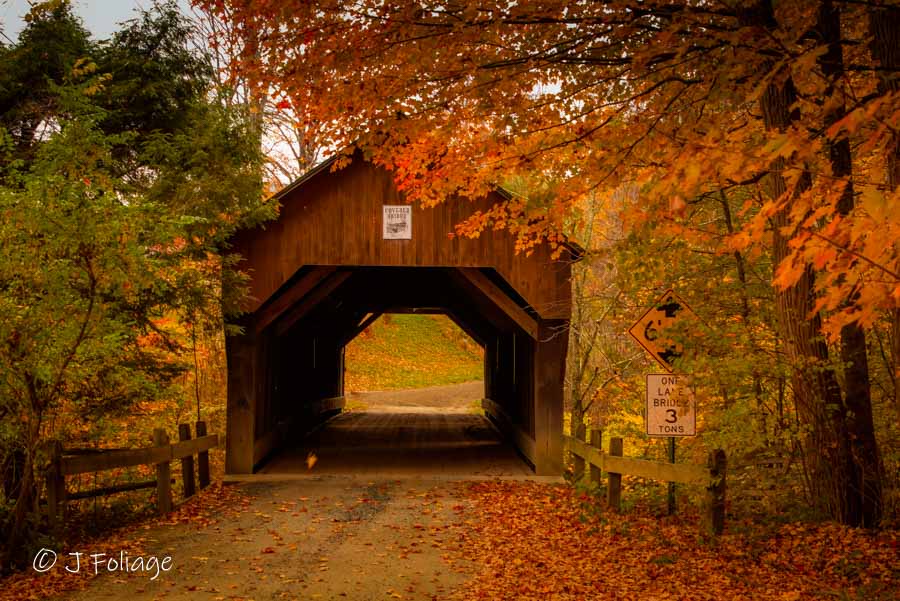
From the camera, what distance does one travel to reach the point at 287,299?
1230cm

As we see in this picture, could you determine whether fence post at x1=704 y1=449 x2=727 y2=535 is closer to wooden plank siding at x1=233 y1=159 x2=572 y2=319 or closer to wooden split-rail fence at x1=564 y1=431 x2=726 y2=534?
wooden split-rail fence at x1=564 y1=431 x2=726 y2=534

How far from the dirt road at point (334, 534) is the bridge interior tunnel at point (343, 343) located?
2.09 feet

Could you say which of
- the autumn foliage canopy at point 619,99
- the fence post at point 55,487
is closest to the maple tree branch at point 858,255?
the autumn foliage canopy at point 619,99

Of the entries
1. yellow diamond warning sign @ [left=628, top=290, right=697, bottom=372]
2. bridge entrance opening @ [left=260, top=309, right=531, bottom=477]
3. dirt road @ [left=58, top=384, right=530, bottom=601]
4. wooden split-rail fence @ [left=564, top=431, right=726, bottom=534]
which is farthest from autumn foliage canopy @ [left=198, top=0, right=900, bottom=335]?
bridge entrance opening @ [left=260, top=309, right=531, bottom=477]

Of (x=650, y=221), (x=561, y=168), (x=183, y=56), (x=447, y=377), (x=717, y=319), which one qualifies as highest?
(x=183, y=56)

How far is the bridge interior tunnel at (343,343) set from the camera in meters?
12.6

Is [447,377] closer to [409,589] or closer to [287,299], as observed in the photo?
[287,299]

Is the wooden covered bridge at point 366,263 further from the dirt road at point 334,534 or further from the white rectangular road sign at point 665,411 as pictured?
the white rectangular road sign at point 665,411

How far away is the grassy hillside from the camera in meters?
39.3

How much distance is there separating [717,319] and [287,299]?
6.15 m

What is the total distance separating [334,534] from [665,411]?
11.9 feet

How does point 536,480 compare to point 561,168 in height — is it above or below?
below

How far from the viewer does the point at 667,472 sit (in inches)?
344

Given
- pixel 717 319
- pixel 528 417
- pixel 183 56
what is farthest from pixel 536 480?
pixel 183 56
